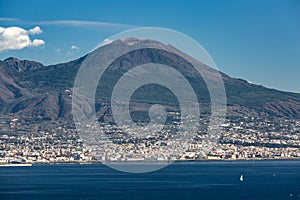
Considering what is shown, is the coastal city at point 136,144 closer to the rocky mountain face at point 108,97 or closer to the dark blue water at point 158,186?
the rocky mountain face at point 108,97

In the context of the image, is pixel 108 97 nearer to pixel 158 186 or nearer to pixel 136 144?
pixel 136 144

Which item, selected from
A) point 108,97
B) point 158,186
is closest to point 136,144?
point 108,97

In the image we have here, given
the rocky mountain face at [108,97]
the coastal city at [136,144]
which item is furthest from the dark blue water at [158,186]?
the rocky mountain face at [108,97]

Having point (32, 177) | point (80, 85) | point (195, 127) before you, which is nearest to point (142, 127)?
point (195, 127)

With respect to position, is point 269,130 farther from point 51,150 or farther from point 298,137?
point 51,150

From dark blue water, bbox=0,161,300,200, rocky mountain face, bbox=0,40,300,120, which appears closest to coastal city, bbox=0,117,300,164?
rocky mountain face, bbox=0,40,300,120

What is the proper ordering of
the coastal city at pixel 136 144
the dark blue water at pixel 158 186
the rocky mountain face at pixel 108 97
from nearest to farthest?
1. the dark blue water at pixel 158 186
2. the coastal city at pixel 136 144
3. the rocky mountain face at pixel 108 97
